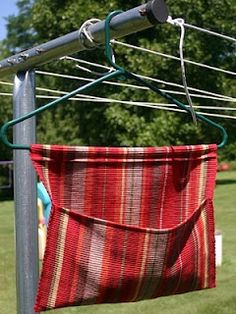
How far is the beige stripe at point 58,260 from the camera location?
1.90m

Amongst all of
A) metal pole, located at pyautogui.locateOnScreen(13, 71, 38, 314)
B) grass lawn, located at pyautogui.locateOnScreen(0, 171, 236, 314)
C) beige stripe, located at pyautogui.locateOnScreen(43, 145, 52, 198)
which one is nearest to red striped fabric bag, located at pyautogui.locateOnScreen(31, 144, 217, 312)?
beige stripe, located at pyautogui.locateOnScreen(43, 145, 52, 198)

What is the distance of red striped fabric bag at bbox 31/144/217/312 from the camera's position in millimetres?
1899

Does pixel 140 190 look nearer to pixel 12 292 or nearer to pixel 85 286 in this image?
pixel 85 286

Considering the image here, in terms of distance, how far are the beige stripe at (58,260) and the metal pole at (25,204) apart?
196 millimetres

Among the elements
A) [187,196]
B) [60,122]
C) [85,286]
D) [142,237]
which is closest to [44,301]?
[85,286]

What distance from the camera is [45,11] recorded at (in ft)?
64.3

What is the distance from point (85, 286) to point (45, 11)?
18.4 m

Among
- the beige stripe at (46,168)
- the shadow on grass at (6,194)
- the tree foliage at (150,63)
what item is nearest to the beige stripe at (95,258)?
the beige stripe at (46,168)

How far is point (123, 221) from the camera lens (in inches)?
78.0

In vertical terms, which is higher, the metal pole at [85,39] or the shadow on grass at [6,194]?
the metal pole at [85,39]

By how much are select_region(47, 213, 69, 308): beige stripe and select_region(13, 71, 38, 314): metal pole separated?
196 millimetres

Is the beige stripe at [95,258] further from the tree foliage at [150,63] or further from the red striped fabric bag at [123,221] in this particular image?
the tree foliage at [150,63]

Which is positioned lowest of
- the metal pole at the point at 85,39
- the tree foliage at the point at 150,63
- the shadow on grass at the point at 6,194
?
the shadow on grass at the point at 6,194

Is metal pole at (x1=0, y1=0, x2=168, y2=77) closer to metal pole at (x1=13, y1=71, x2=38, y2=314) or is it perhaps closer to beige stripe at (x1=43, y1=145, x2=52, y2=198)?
metal pole at (x1=13, y1=71, x2=38, y2=314)
